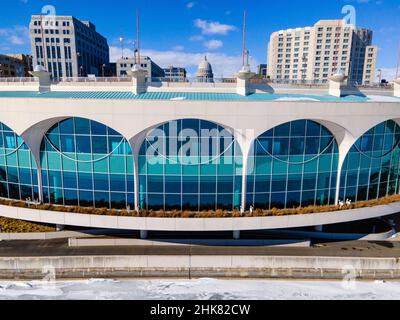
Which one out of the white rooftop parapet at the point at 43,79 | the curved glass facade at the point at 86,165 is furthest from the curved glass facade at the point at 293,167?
the white rooftop parapet at the point at 43,79

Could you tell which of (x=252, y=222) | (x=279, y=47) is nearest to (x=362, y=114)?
(x=252, y=222)

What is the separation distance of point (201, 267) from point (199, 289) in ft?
6.70

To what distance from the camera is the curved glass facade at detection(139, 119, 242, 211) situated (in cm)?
2348

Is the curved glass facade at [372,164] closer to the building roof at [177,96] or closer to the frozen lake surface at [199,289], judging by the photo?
the building roof at [177,96]

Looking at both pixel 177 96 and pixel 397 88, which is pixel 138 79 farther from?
pixel 397 88

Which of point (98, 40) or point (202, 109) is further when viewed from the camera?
point (98, 40)

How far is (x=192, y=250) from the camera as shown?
24.8 metres

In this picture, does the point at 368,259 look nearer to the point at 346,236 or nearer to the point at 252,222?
the point at 346,236

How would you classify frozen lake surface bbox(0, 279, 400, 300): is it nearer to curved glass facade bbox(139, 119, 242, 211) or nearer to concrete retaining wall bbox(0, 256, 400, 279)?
concrete retaining wall bbox(0, 256, 400, 279)

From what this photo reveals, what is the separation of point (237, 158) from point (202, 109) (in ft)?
17.9

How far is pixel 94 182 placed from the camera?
82.2 feet

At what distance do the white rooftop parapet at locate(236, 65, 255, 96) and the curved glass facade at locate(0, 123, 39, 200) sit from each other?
21745 mm

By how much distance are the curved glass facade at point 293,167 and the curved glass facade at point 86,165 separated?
1158cm

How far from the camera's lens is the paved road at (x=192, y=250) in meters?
24.2
